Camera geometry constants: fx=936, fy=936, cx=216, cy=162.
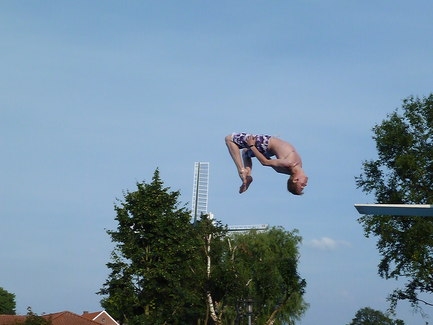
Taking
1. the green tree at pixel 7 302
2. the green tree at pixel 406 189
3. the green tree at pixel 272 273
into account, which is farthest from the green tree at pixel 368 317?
the green tree at pixel 406 189

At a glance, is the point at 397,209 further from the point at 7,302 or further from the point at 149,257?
the point at 7,302

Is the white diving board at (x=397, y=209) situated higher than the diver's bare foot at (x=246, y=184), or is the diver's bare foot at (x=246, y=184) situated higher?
the white diving board at (x=397, y=209)

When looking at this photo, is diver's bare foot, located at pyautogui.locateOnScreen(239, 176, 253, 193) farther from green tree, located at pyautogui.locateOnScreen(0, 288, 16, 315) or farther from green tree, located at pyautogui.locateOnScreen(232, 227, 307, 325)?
green tree, located at pyautogui.locateOnScreen(0, 288, 16, 315)

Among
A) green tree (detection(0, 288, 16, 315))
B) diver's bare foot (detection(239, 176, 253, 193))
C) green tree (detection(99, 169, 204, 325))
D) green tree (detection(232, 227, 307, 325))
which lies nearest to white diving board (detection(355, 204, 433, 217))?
diver's bare foot (detection(239, 176, 253, 193))

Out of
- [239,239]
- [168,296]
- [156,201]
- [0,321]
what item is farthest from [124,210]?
[0,321]

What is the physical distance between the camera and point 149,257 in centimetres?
4391

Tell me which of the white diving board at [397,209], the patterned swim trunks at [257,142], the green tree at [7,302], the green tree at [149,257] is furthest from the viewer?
the green tree at [7,302]

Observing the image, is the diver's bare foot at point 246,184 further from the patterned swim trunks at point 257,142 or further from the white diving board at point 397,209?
the white diving board at point 397,209

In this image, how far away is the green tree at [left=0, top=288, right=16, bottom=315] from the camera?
Result: 130 meters

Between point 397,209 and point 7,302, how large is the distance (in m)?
125

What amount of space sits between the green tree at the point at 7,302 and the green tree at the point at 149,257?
8858 cm

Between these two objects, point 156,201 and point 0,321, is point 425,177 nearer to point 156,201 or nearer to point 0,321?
point 156,201

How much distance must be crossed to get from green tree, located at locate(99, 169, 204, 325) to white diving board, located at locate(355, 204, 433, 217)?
30.0 metres

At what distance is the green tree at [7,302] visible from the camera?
5112 inches
